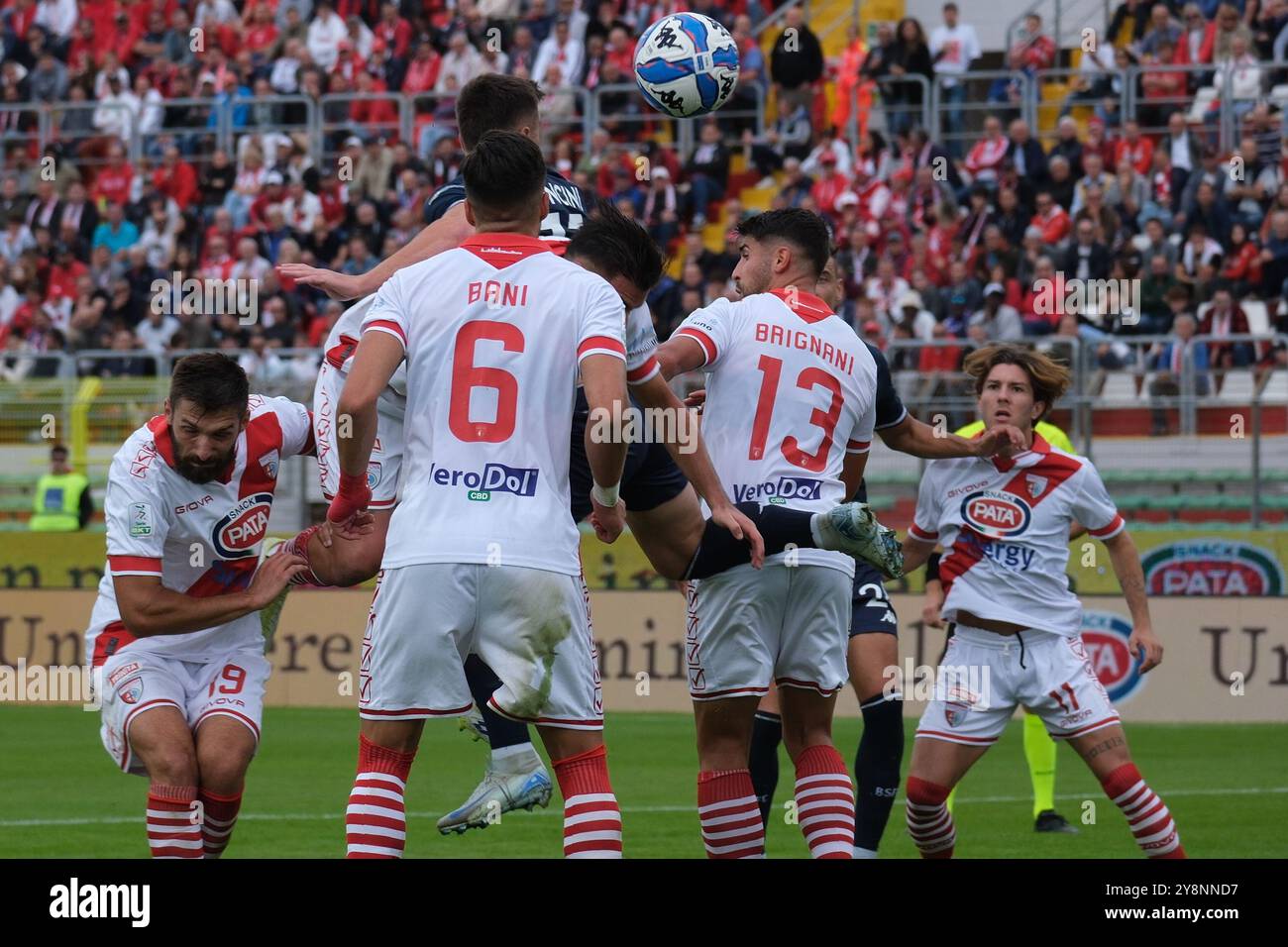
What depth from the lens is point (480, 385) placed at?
20.1ft

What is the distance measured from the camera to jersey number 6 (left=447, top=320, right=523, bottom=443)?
6102 mm

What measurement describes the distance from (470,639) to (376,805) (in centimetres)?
58

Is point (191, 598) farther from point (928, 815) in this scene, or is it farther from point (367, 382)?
point (928, 815)

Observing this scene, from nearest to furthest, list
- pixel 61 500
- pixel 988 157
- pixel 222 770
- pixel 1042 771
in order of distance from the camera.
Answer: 1. pixel 222 770
2. pixel 1042 771
3. pixel 61 500
4. pixel 988 157

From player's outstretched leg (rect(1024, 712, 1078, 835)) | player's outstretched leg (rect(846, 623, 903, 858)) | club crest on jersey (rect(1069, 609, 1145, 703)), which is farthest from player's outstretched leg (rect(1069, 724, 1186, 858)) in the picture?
club crest on jersey (rect(1069, 609, 1145, 703))

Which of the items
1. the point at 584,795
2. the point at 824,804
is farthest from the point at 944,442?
the point at 584,795

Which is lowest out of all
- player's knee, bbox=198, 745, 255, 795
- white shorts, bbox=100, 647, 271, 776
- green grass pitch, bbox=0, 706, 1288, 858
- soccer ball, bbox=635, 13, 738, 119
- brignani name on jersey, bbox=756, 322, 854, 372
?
green grass pitch, bbox=0, 706, 1288, 858

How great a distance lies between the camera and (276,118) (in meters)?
26.0

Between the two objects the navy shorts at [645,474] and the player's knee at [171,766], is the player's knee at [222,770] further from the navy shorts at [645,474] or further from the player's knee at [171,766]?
the navy shorts at [645,474]

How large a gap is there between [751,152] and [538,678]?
705 inches

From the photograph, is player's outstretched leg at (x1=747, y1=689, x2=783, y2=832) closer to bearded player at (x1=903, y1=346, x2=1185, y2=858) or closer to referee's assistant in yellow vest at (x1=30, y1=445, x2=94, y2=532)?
bearded player at (x1=903, y1=346, x2=1185, y2=858)

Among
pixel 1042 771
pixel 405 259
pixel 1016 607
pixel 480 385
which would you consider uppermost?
pixel 405 259

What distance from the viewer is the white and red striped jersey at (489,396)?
6.09 metres

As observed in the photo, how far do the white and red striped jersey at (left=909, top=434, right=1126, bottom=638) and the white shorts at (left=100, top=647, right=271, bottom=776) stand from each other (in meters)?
2.89
